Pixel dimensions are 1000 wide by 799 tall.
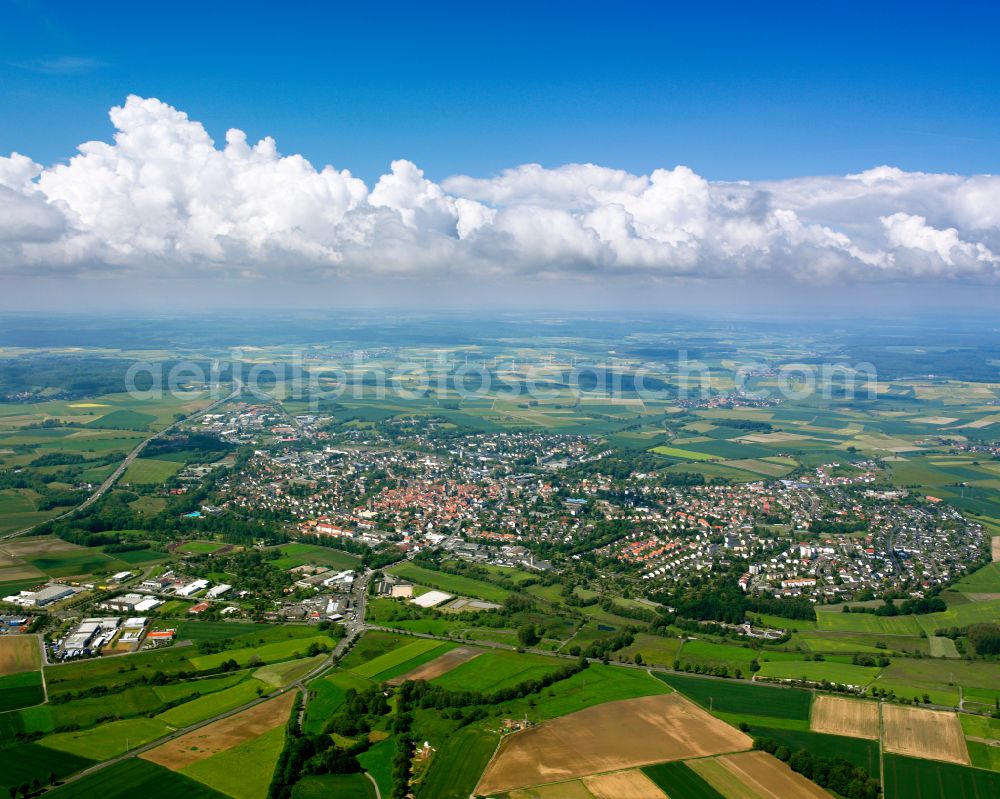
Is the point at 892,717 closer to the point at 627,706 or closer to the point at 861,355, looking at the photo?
the point at 627,706

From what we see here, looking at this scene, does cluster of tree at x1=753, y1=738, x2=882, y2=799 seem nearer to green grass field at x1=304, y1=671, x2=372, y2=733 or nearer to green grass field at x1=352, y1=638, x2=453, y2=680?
green grass field at x1=352, y1=638, x2=453, y2=680

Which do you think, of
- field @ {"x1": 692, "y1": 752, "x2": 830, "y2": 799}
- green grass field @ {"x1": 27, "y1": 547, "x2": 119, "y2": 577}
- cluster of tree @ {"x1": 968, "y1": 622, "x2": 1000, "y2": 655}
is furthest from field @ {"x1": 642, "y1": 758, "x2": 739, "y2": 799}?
green grass field @ {"x1": 27, "y1": 547, "x2": 119, "y2": 577}

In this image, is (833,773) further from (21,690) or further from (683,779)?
(21,690)

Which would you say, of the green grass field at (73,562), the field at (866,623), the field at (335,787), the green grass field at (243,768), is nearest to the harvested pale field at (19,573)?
the green grass field at (73,562)

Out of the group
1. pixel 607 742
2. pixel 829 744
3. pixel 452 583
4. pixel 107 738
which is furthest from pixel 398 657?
pixel 829 744

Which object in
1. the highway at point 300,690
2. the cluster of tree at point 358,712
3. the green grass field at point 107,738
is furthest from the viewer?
the cluster of tree at point 358,712

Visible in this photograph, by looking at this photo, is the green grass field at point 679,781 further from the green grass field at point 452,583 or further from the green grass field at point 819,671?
the green grass field at point 452,583

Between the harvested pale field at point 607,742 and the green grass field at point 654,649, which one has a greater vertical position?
the harvested pale field at point 607,742
